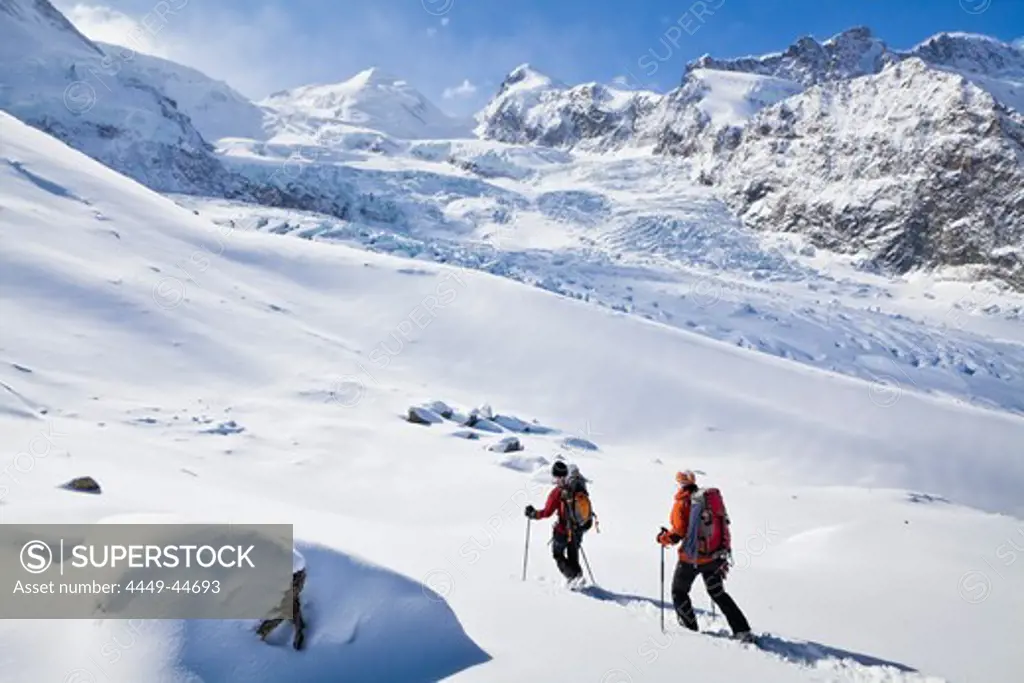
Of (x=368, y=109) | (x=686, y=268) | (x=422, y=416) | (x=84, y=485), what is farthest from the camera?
(x=368, y=109)

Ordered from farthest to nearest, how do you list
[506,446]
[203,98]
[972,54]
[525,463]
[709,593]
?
1. [972,54]
2. [203,98]
3. [506,446]
4. [525,463]
5. [709,593]

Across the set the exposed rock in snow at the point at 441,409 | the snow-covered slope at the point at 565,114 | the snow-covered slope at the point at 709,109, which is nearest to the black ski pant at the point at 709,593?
the exposed rock in snow at the point at 441,409

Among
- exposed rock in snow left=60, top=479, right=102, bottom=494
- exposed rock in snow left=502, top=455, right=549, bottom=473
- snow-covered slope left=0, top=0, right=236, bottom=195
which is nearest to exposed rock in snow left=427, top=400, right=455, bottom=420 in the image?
exposed rock in snow left=502, top=455, right=549, bottom=473

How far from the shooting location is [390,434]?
13805 millimetres

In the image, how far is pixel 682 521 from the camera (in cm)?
595

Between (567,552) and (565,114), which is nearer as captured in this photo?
(567,552)

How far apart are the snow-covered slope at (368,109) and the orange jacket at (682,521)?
13498 centimetres

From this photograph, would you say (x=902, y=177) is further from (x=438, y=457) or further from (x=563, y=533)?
(x=563, y=533)

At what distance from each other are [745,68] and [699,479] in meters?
157

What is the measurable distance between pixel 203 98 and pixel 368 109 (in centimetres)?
4432

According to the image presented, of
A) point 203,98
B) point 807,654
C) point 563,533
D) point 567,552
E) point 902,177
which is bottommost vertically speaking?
point 807,654

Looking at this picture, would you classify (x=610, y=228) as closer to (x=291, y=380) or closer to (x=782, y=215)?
(x=782, y=215)

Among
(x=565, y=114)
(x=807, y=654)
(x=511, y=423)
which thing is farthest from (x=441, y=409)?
(x=565, y=114)

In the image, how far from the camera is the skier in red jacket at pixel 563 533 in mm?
7109
